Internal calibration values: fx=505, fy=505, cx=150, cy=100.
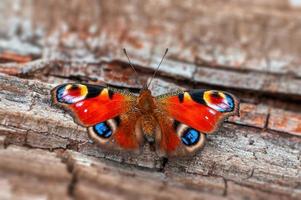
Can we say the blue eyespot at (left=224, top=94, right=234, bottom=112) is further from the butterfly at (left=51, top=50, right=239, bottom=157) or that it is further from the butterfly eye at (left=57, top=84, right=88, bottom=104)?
the butterfly eye at (left=57, top=84, right=88, bottom=104)

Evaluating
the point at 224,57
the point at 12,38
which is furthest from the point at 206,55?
the point at 12,38

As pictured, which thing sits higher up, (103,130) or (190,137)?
(190,137)

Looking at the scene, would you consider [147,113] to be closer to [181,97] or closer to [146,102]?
[146,102]

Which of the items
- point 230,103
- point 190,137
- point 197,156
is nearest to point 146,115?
point 190,137

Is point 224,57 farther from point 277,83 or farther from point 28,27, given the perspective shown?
point 28,27

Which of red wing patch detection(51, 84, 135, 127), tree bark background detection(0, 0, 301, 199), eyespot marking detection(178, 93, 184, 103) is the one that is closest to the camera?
tree bark background detection(0, 0, 301, 199)

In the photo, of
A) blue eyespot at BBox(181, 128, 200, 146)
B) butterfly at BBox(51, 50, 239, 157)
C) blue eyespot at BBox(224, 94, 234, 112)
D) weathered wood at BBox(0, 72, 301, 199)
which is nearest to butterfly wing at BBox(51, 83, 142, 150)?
butterfly at BBox(51, 50, 239, 157)
